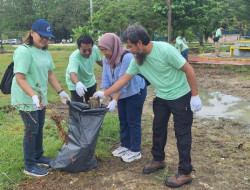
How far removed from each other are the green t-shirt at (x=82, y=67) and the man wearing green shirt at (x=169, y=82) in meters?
0.84

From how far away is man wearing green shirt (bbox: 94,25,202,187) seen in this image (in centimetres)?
243

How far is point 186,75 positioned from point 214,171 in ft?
4.07

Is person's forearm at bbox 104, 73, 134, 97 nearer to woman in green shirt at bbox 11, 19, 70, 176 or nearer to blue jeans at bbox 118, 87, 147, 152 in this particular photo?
blue jeans at bbox 118, 87, 147, 152

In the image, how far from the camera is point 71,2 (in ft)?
140

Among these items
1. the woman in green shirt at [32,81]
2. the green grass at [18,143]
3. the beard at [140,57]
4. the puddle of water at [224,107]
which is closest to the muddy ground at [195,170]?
the green grass at [18,143]

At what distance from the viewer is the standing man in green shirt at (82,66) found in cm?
329

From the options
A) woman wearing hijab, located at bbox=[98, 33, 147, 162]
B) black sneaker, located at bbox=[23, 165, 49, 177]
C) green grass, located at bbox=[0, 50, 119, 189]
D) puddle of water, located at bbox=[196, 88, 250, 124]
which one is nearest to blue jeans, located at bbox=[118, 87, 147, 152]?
woman wearing hijab, located at bbox=[98, 33, 147, 162]

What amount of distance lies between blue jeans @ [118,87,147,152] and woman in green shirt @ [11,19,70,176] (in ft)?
2.90

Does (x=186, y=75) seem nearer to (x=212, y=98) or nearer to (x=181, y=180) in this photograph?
(x=181, y=180)

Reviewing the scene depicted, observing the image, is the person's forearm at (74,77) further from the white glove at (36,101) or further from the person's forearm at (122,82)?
the white glove at (36,101)

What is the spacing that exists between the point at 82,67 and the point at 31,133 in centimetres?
109

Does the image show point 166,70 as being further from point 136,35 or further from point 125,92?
point 125,92

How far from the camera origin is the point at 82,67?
3518mm

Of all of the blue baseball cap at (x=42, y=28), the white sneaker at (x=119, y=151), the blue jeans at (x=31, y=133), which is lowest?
the white sneaker at (x=119, y=151)
